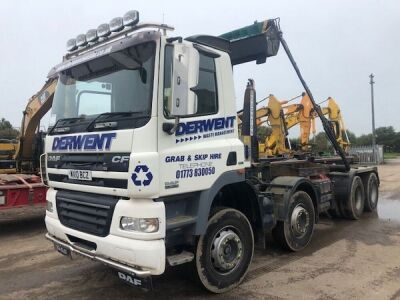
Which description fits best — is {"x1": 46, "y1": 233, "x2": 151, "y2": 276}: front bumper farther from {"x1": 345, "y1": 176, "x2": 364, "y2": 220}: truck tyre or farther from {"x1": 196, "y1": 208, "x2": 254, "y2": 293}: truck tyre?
{"x1": 345, "y1": 176, "x2": 364, "y2": 220}: truck tyre

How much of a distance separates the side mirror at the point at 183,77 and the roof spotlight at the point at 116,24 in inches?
30.6

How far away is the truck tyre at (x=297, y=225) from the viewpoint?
628 centimetres

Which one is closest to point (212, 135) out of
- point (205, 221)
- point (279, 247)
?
A: point (205, 221)

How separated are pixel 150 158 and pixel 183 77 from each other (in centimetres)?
87

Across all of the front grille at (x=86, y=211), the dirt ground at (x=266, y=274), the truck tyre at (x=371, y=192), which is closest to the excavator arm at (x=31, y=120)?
the dirt ground at (x=266, y=274)

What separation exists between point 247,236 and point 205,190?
3.30 ft

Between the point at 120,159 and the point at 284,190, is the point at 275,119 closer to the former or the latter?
the point at 284,190

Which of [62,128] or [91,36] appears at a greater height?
[91,36]

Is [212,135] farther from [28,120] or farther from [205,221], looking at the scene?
[28,120]

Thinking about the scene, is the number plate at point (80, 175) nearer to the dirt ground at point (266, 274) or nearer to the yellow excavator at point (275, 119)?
the dirt ground at point (266, 274)

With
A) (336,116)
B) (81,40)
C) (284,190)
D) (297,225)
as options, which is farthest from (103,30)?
(336,116)

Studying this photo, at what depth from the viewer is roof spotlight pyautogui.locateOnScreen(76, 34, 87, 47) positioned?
16.5ft

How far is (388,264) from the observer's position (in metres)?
5.81

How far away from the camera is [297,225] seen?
6457 millimetres
